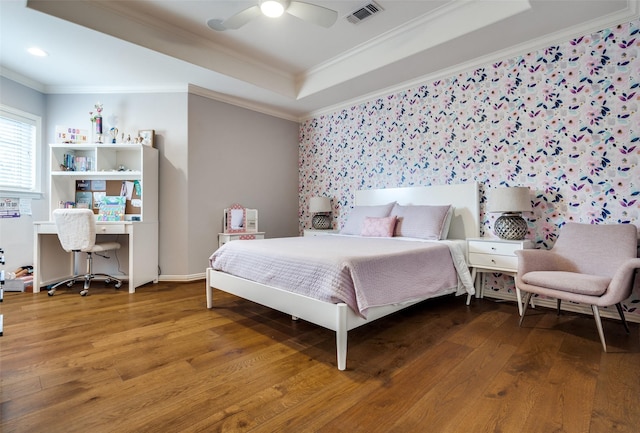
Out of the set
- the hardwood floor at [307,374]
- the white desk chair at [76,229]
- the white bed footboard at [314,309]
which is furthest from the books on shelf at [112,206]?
the white bed footboard at [314,309]

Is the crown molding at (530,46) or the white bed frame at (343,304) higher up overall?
the crown molding at (530,46)

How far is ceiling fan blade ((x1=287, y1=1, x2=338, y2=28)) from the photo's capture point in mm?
2418

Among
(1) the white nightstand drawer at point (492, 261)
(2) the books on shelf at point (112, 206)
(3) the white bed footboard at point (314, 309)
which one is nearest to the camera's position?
(3) the white bed footboard at point (314, 309)

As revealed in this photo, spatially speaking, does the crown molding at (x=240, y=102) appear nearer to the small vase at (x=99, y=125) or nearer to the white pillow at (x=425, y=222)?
the small vase at (x=99, y=125)

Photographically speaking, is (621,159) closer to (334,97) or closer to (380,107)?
(380,107)

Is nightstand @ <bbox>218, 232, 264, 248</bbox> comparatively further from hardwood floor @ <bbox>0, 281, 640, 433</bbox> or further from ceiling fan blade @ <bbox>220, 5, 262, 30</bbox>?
ceiling fan blade @ <bbox>220, 5, 262, 30</bbox>

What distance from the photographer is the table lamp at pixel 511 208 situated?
2834 millimetres

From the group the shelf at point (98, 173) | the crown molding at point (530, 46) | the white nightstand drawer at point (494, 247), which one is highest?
the crown molding at point (530, 46)

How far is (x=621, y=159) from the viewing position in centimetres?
262

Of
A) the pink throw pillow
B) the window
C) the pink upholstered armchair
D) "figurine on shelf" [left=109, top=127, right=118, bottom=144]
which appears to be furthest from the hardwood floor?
"figurine on shelf" [left=109, top=127, right=118, bottom=144]

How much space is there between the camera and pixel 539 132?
3.02 meters

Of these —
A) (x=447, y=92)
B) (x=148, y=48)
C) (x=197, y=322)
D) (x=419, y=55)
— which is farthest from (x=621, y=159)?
(x=148, y=48)

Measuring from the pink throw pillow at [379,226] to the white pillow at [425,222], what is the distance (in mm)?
108

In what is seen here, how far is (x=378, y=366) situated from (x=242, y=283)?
4.14ft
